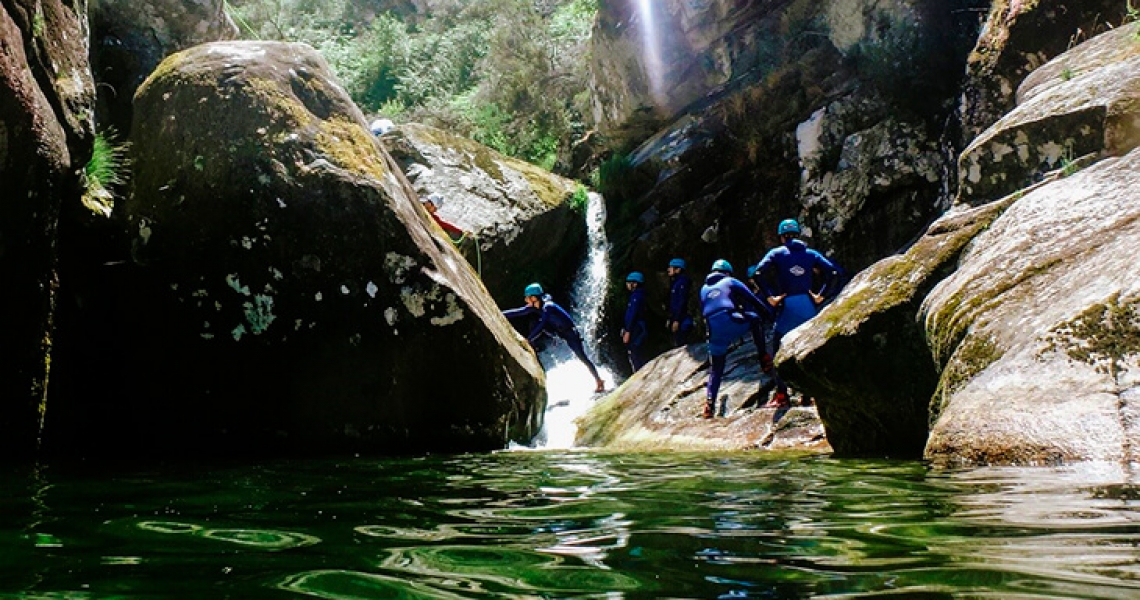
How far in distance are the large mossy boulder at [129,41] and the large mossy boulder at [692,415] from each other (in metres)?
6.02

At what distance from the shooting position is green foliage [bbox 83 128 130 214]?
6.52 metres

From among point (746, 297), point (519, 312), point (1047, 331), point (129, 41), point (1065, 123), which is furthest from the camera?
point (519, 312)

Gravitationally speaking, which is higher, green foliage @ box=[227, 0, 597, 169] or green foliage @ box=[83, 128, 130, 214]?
green foliage @ box=[227, 0, 597, 169]

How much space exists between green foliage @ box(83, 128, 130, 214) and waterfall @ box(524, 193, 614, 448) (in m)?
5.94

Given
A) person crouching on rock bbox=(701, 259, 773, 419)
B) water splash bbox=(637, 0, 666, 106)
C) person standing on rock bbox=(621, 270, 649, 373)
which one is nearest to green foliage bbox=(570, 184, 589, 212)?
water splash bbox=(637, 0, 666, 106)

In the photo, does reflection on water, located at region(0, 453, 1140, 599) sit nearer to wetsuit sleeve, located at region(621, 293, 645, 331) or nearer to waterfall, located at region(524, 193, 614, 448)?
waterfall, located at region(524, 193, 614, 448)

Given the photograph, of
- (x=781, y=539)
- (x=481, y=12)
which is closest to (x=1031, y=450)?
(x=781, y=539)

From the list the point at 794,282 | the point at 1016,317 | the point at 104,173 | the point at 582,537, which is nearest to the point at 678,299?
the point at 794,282

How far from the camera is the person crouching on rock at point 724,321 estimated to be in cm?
938

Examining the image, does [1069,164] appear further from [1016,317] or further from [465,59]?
[465,59]

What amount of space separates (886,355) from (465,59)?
27.7 metres

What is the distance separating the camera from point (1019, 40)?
11.3 meters

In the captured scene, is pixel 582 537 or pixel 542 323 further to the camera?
pixel 542 323

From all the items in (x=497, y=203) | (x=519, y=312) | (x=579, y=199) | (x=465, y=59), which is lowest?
(x=519, y=312)
